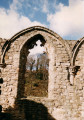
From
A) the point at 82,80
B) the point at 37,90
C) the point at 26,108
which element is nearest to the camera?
the point at 26,108

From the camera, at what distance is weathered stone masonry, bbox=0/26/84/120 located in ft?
17.7

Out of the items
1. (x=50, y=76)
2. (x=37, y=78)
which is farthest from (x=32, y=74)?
(x=50, y=76)

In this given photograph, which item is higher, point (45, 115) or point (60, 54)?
point (60, 54)

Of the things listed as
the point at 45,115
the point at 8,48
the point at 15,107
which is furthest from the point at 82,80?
the point at 8,48

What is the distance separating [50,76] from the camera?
19.3 ft

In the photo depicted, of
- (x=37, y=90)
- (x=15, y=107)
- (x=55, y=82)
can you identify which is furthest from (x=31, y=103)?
(x=37, y=90)

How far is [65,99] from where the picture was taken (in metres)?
5.48

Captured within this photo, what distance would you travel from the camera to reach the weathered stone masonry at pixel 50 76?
539 cm

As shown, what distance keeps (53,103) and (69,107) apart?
0.71m

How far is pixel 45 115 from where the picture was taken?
5371 millimetres

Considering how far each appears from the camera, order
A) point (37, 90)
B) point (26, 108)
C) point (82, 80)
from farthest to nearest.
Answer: point (37, 90) < point (82, 80) < point (26, 108)

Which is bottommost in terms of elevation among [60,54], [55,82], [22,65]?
[55,82]

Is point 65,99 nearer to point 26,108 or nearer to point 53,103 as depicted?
point 53,103

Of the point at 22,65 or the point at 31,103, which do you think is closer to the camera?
the point at 31,103
